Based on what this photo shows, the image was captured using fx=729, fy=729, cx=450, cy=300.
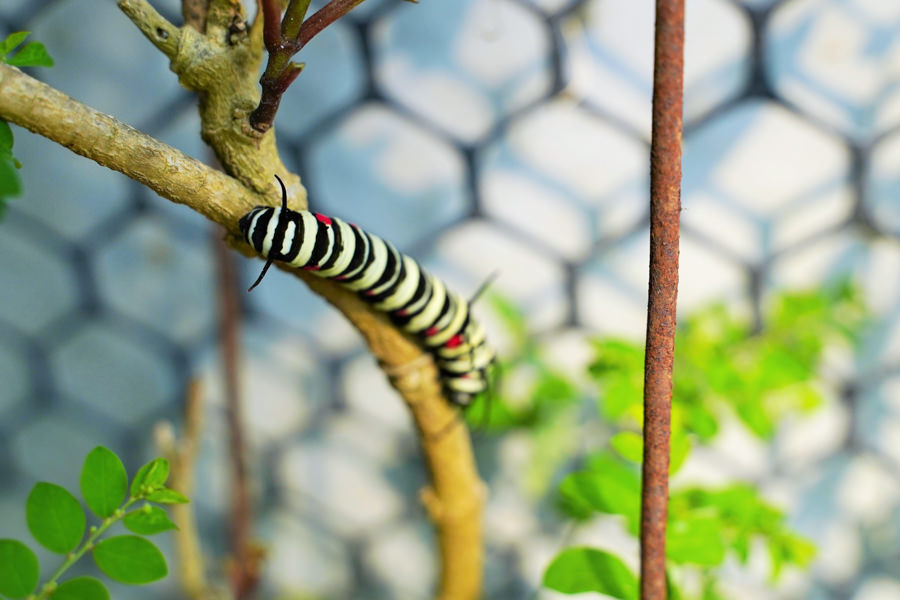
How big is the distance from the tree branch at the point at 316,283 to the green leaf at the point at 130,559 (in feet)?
0.40

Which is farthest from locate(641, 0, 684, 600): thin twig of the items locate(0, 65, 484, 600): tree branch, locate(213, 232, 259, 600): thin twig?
locate(213, 232, 259, 600): thin twig

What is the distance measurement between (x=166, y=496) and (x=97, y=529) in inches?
1.4

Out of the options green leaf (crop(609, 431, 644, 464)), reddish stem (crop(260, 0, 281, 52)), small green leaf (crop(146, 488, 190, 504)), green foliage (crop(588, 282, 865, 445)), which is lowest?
small green leaf (crop(146, 488, 190, 504))

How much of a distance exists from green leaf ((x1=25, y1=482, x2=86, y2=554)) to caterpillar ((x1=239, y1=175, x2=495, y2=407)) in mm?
111

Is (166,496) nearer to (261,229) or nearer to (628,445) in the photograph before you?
(261,229)

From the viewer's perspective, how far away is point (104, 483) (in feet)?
0.93

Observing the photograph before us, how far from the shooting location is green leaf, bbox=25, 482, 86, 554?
0.28 m

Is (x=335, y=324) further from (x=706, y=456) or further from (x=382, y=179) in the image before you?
(x=706, y=456)

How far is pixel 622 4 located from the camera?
0.56 m

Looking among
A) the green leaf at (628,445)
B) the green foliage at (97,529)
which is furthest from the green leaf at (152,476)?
the green leaf at (628,445)

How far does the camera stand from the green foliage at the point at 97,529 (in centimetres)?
27

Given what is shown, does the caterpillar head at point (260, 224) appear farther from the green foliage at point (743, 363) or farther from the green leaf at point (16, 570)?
the green foliage at point (743, 363)

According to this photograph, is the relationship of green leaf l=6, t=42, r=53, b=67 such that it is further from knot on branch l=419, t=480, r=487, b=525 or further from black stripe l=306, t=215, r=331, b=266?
knot on branch l=419, t=480, r=487, b=525

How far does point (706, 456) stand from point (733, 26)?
1.29ft
